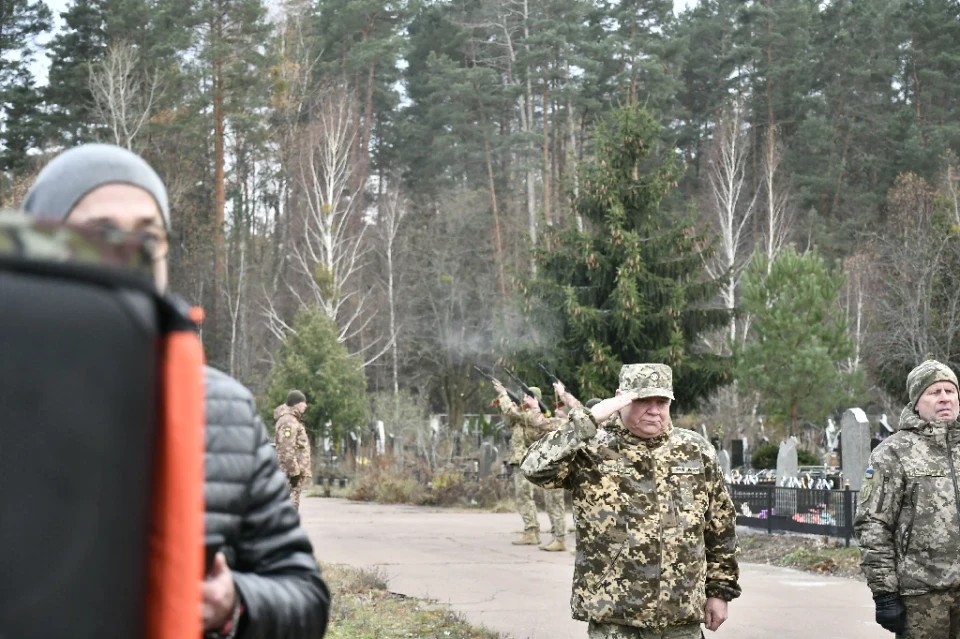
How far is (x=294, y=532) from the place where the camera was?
1949 mm

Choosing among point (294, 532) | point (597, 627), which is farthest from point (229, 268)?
point (294, 532)

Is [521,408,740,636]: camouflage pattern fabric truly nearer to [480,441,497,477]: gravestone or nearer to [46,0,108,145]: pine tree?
[480,441,497,477]: gravestone

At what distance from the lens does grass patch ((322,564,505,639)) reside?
31.8ft

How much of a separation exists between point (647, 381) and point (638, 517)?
2.03 feet

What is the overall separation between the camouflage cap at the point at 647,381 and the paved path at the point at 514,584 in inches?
182

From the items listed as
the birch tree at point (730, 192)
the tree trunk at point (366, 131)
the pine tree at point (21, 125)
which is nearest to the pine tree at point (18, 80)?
the pine tree at point (21, 125)

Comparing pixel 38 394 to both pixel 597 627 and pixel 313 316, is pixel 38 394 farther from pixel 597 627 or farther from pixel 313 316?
pixel 313 316

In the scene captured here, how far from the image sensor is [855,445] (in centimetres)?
1708

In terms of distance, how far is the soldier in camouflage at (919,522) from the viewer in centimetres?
608

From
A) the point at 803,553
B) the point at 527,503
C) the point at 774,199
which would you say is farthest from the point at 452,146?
the point at 803,553

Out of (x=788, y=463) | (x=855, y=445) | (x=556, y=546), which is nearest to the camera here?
(x=556, y=546)

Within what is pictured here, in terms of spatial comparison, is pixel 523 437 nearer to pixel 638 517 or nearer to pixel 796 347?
pixel 638 517

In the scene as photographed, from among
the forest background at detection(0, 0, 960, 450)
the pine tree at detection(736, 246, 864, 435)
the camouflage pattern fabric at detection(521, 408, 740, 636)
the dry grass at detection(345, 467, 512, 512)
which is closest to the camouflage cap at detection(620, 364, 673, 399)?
the camouflage pattern fabric at detection(521, 408, 740, 636)

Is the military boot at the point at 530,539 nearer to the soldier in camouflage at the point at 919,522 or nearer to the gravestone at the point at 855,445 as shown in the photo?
Answer: the gravestone at the point at 855,445
